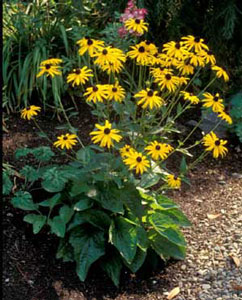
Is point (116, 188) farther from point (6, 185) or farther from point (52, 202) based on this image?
point (6, 185)

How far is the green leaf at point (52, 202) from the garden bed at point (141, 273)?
0.23m

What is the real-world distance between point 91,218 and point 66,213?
136 millimetres

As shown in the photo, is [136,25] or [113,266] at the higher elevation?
[136,25]

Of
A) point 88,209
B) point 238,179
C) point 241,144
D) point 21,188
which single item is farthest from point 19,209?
point 241,144

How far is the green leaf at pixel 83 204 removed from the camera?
330cm

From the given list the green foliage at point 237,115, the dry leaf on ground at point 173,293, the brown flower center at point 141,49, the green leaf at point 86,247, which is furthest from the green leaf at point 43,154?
the green foliage at point 237,115

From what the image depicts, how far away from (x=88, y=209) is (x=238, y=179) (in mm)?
1506

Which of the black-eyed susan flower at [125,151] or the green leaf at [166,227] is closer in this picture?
the black-eyed susan flower at [125,151]

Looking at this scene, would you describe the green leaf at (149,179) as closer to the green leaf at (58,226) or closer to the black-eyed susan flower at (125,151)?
the black-eyed susan flower at (125,151)

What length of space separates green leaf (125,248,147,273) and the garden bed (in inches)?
5.4

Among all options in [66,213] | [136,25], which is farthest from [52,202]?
[136,25]

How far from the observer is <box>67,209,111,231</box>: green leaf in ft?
11.0

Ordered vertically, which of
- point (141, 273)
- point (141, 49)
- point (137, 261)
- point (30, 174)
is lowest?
point (141, 273)

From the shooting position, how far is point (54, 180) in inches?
133
